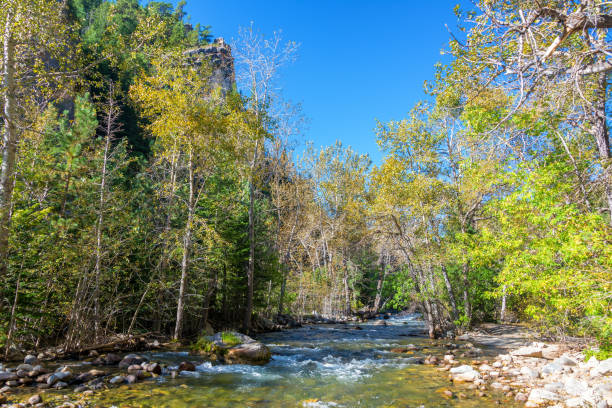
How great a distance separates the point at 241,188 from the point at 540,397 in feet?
56.8

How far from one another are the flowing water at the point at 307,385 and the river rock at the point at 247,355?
36cm

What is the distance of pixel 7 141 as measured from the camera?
24.7 feet

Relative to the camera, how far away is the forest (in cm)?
614

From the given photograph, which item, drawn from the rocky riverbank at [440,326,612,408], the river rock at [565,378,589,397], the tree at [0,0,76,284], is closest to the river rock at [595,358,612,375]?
the rocky riverbank at [440,326,612,408]

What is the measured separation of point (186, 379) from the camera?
26.1 ft

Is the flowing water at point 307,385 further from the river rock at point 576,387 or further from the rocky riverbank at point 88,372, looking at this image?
the river rock at point 576,387

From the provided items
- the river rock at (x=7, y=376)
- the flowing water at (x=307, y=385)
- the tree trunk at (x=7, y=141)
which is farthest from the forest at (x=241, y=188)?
the flowing water at (x=307, y=385)

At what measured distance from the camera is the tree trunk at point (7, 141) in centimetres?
733

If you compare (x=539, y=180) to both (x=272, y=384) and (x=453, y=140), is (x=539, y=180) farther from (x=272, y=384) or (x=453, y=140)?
(x=453, y=140)

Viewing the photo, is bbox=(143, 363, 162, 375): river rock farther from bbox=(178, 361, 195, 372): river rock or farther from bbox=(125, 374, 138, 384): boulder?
bbox=(125, 374, 138, 384): boulder

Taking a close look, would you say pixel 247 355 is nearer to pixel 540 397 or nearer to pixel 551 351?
pixel 540 397

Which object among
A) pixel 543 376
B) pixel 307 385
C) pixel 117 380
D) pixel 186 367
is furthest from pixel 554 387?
pixel 117 380

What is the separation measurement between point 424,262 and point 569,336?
5.56 metres

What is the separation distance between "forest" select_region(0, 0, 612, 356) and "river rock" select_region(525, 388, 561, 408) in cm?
158
